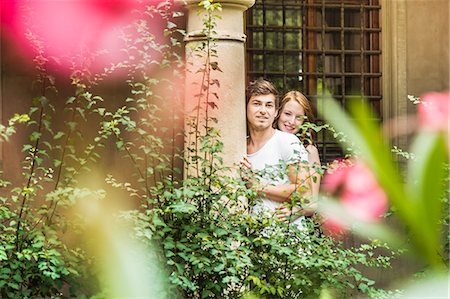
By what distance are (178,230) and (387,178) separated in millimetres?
4238

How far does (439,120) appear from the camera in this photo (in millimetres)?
449

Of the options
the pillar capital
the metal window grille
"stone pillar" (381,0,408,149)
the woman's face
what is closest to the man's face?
the woman's face

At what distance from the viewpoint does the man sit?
15.5 feet

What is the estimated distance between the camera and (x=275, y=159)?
200 inches

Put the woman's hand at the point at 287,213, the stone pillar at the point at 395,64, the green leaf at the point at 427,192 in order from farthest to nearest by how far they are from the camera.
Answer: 1. the stone pillar at the point at 395,64
2. the woman's hand at the point at 287,213
3. the green leaf at the point at 427,192

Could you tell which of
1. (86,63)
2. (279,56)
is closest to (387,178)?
(86,63)

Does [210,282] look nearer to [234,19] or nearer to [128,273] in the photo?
[234,19]

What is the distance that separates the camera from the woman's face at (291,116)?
524 cm

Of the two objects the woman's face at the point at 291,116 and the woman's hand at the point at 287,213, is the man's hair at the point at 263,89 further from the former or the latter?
the woman's hand at the point at 287,213

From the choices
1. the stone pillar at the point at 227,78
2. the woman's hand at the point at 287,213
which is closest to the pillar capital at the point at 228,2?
the stone pillar at the point at 227,78

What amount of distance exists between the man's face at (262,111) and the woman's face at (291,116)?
105 mm

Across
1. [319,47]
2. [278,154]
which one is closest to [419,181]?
[278,154]

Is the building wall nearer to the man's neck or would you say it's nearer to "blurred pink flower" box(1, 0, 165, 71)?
the man's neck

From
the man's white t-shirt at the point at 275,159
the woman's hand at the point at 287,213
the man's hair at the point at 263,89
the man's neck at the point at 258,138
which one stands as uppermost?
the man's hair at the point at 263,89
